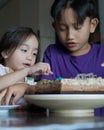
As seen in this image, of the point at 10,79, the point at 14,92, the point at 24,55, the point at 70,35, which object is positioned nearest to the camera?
the point at 14,92

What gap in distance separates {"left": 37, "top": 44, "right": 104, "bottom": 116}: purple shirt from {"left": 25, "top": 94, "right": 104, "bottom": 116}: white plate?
56cm

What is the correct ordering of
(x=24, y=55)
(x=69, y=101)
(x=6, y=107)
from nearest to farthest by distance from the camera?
(x=69, y=101) → (x=6, y=107) → (x=24, y=55)

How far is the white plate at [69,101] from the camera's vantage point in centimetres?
59

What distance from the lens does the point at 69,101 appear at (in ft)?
1.96

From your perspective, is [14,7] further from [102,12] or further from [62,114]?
[62,114]

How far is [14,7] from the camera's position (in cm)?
486

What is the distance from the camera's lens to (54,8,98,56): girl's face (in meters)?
1.14

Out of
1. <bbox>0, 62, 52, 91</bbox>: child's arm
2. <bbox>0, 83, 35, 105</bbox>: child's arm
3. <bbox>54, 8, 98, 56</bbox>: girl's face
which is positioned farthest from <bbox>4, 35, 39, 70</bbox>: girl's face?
<bbox>0, 83, 35, 105</bbox>: child's arm

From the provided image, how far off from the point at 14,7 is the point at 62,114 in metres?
4.38

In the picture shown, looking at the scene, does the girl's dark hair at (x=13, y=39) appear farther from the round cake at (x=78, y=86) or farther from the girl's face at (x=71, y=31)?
the round cake at (x=78, y=86)

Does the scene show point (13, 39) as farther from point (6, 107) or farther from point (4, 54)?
point (6, 107)

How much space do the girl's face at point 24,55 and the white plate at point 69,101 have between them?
2.11ft

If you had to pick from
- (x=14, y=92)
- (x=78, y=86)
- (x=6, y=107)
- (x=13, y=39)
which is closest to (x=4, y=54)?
(x=13, y=39)

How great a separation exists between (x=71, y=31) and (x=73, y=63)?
0.45 ft
